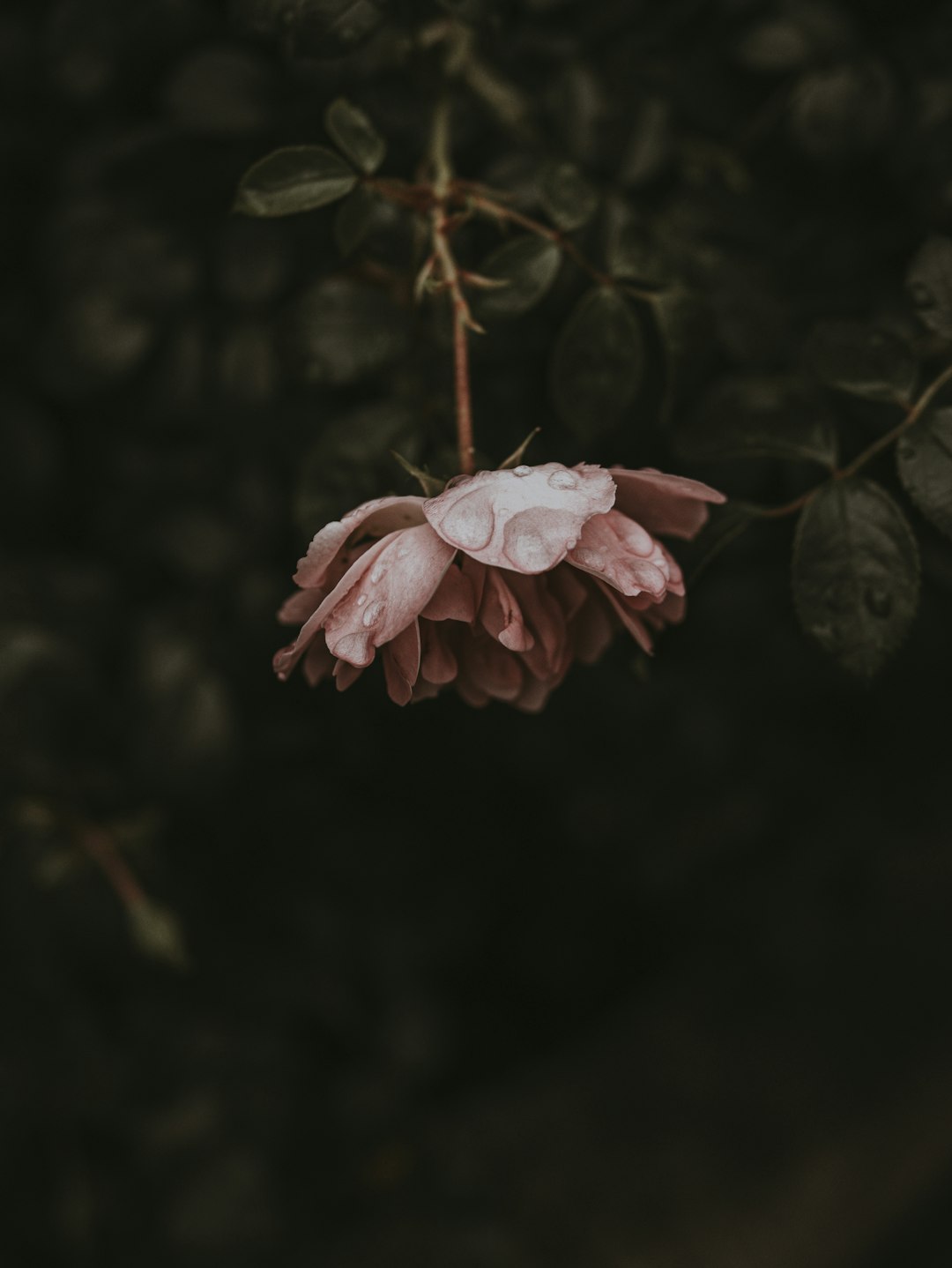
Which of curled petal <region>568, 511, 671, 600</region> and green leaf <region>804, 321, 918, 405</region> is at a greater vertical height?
green leaf <region>804, 321, 918, 405</region>

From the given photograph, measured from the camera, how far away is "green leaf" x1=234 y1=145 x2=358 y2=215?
1.87ft

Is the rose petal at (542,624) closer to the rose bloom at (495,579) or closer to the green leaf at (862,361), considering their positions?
the rose bloom at (495,579)

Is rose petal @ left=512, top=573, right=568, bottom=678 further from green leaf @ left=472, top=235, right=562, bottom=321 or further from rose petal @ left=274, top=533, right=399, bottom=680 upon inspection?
green leaf @ left=472, top=235, right=562, bottom=321

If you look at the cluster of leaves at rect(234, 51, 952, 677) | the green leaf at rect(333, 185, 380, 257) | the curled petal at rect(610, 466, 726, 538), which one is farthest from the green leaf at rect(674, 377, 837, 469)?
the green leaf at rect(333, 185, 380, 257)

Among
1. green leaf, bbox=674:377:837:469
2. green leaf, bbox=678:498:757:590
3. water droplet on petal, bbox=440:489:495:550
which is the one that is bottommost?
water droplet on petal, bbox=440:489:495:550

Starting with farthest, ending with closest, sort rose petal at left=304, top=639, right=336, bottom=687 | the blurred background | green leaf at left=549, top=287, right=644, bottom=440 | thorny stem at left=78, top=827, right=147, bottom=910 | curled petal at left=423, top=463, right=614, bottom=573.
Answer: thorny stem at left=78, top=827, right=147, bottom=910, the blurred background, green leaf at left=549, top=287, right=644, bottom=440, rose petal at left=304, top=639, right=336, bottom=687, curled petal at left=423, top=463, right=614, bottom=573

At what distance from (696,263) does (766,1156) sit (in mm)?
1166

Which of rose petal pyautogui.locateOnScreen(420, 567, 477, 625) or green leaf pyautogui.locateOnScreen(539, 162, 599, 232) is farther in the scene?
green leaf pyautogui.locateOnScreen(539, 162, 599, 232)

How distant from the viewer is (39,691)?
0.80m

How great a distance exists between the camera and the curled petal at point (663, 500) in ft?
1.62

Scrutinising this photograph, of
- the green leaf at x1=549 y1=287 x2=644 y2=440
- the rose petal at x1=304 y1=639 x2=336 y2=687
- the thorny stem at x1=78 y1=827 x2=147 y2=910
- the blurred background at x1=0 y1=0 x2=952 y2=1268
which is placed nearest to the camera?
the rose petal at x1=304 y1=639 x2=336 y2=687

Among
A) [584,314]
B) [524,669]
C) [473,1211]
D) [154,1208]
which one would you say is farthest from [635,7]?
[473,1211]

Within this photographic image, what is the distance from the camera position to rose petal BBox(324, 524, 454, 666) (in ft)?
1.48

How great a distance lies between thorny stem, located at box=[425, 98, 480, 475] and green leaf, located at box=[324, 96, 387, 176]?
4cm
